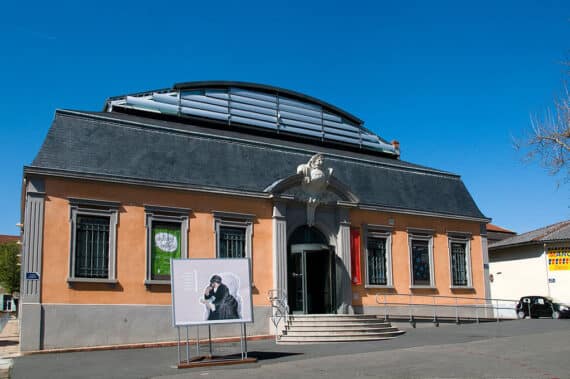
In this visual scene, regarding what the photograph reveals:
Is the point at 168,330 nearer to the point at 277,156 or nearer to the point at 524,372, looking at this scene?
the point at 277,156

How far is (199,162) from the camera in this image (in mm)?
19469

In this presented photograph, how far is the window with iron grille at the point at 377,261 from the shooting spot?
22.0m

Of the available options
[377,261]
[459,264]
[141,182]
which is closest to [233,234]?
[141,182]

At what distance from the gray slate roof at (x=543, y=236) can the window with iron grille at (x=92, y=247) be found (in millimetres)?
22552

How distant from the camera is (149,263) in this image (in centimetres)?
1767

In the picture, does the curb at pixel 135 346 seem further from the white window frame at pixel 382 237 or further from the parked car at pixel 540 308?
the parked car at pixel 540 308

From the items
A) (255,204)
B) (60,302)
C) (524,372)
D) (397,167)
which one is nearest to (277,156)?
(255,204)

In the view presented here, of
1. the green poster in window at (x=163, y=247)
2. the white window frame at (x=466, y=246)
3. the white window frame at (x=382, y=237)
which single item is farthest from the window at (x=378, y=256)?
the green poster in window at (x=163, y=247)

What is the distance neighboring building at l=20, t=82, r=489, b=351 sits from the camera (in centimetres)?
1644

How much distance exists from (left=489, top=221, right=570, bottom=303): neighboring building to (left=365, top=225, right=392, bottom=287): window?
12.4m

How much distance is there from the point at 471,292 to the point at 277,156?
9.77 m

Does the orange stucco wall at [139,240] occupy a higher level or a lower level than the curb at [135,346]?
higher

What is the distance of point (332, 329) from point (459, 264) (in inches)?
351

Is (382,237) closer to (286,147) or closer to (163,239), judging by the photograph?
(286,147)
